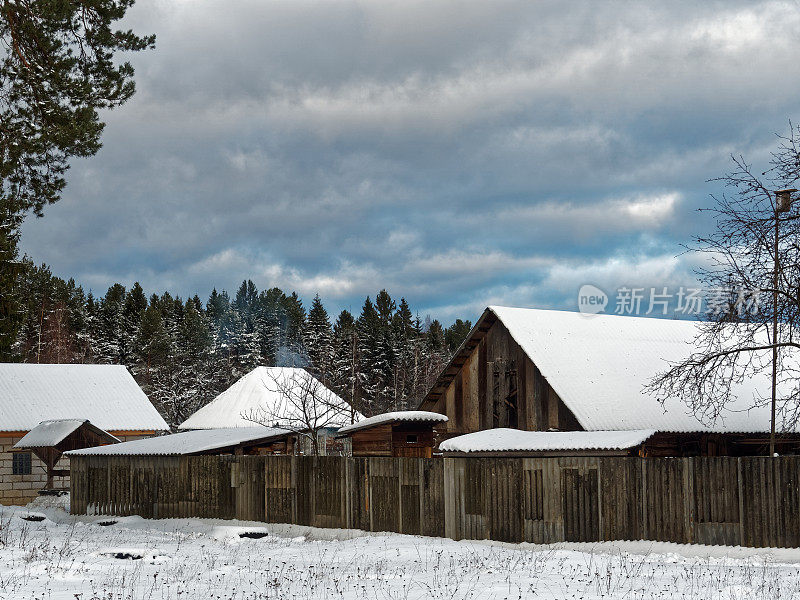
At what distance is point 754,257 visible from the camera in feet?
67.6

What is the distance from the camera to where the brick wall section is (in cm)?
4216

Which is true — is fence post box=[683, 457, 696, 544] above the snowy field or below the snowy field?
above

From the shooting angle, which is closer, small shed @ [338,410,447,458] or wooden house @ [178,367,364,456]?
small shed @ [338,410,447,458]

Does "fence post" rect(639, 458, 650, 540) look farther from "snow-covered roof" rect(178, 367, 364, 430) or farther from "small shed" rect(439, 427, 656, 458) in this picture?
"snow-covered roof" rect(178, 367, 364, 430)

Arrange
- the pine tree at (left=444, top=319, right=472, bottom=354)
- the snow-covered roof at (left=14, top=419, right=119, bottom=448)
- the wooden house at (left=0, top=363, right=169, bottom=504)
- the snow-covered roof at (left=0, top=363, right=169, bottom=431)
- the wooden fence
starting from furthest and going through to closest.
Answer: the pine tree at (left=444, top=319, right=472, bottom=354)
the snow-covered roof at (left=0, top=363, right=169, bottom=431)
the wooden house at (left=0, top=363, right=169, bottom=504)
the snow-covered roof at (left=14, top=419, right=119, bottom=448)
the wooden fence

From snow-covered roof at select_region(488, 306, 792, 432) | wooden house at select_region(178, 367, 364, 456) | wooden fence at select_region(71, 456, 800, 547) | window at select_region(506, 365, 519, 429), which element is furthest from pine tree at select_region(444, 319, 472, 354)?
wooden fence at select_region(71, 456, 800, 547)

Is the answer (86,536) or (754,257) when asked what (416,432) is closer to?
(86,536)

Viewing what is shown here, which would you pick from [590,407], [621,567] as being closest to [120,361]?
[590,407]

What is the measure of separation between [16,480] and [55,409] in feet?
13.5

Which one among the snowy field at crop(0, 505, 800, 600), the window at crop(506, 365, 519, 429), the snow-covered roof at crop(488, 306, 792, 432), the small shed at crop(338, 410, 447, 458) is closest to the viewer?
the snowy field at crop(0, 505, 800, 600)

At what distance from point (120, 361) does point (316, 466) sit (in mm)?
73562

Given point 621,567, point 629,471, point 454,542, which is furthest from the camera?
point 454,542

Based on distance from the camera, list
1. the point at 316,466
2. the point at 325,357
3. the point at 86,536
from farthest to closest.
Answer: the point at 325,357, the point at 316,466, the point at 86,536

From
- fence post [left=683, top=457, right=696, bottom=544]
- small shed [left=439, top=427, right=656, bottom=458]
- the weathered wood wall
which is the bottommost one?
fence post [left=683, top=457, right=696, bottom=544]
